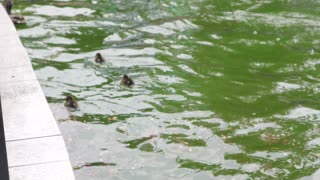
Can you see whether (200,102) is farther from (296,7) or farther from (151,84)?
(296,7)

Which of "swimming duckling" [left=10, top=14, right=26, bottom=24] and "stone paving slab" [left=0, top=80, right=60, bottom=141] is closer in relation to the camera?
"stone paving slab" [left=0, top=80, right=60, bottom=141]

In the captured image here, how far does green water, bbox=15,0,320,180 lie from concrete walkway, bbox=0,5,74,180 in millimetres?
651

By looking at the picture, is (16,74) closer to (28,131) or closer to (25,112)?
(25,112)

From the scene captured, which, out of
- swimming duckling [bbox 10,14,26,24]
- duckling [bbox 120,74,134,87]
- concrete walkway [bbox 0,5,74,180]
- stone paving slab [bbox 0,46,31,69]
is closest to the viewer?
concrete walkway [bbox 0,5,74,180]

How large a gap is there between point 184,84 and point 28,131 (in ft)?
12.3

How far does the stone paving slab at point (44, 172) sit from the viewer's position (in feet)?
17.8

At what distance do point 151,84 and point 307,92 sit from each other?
8.92 feet

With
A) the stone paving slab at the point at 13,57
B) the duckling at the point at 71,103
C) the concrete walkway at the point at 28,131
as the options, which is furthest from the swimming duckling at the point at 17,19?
the duckling at the point at 71,103

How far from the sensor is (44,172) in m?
5.53

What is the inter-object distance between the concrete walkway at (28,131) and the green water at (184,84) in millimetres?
651

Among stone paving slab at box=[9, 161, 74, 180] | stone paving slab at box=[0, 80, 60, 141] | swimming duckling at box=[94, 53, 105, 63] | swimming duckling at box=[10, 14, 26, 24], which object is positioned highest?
stone paving slab at box=[9, 161, 74, 180]

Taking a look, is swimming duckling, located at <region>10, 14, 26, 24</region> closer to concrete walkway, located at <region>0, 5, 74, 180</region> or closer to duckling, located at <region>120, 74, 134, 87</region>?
concrete walkway, located at <region>0, 5, 74, 180</region>

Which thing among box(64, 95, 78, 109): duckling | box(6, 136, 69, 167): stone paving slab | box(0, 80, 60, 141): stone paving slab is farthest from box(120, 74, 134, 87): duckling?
box(6, 136, 69, 167): stone paving slab

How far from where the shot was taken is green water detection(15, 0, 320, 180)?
713 centimetres
